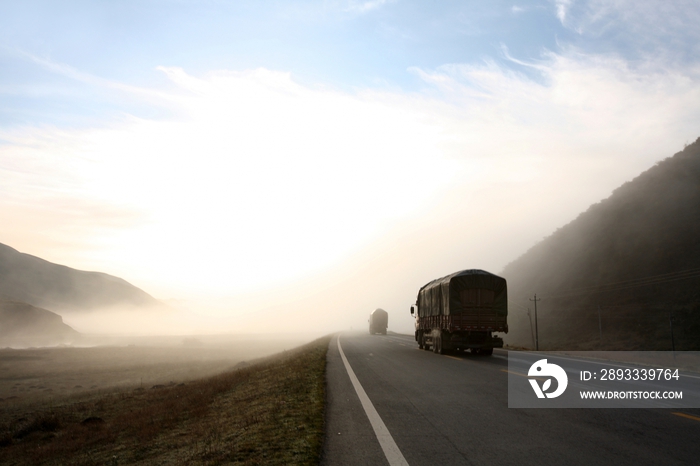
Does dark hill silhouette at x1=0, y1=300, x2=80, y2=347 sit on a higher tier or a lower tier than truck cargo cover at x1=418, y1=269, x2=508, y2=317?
lower

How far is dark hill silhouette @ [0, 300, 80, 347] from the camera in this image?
159m

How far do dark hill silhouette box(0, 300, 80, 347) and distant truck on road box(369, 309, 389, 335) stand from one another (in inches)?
4861

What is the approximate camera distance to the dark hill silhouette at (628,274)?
234 ft

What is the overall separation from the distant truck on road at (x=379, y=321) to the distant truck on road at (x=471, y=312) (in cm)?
5329

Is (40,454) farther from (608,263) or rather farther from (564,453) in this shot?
(608,263)

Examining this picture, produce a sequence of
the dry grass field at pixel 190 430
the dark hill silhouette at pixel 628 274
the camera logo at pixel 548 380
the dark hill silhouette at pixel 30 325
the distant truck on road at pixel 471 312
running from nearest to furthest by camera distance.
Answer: the dry grass field at pixel 190 430
the camera logo at pixel 548 380
the distant truck on road at pixel 471 312
the dark hill silhouette at pixel 628 274
the dark hill silhouette at pixel 30 325

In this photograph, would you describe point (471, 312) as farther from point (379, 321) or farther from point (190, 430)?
point (379, 321)

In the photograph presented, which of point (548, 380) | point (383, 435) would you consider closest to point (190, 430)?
point (383, 435)

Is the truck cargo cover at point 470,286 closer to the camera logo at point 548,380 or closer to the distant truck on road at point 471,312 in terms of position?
the distant truck on road at point 471,312

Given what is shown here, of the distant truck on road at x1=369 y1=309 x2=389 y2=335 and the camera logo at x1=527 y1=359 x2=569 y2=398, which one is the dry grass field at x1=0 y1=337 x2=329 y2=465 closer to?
the camera logo at x1=527 y1=359 x2=569 y2=398

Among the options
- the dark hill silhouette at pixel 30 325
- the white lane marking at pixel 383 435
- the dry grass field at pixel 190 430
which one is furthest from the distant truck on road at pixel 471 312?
the dark hill silhouette at pixel 30 325

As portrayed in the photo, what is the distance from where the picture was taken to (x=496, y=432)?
765 cm

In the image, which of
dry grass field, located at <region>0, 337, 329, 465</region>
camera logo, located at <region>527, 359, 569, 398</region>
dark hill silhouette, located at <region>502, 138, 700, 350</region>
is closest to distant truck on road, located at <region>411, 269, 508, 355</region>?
camera logo, located at <region>527, 359, 569, 398</region>

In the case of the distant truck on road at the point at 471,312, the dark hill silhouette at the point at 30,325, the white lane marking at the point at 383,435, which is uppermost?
the distant truck on road at the point at 471,312
